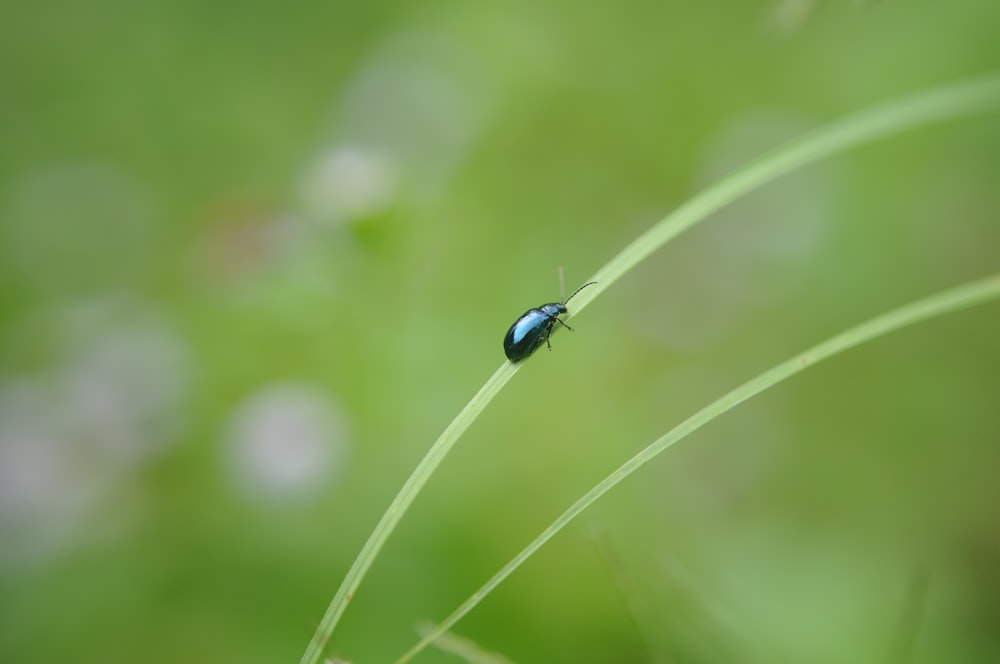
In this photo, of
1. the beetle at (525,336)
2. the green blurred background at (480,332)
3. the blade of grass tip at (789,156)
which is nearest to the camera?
the blade of grass tip at (789,156)

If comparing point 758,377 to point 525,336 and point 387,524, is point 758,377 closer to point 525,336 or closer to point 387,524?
point 387,524

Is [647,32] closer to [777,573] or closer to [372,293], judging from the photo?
[372,293]

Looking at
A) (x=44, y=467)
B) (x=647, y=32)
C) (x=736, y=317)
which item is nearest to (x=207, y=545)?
(x=44, y=467)

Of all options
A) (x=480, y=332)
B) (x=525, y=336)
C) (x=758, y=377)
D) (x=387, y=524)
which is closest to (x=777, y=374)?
(x=758, y=377)

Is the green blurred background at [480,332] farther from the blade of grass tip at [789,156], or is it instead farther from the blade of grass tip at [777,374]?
the blade of grass tip at [777,374]

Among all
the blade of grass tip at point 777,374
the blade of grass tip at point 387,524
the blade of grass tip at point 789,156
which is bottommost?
the blade of grass tip at point 387,524

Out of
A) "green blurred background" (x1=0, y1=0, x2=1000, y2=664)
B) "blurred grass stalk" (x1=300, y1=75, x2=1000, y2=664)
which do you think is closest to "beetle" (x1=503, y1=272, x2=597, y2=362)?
"blurred grass stalk" (x1=300, y1=75, x2=1000, y2=664)

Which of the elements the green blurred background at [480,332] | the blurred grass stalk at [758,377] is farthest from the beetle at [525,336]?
the green blurred background at [480,332]

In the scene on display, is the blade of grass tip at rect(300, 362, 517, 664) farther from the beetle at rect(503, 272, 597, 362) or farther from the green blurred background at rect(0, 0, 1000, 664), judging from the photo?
the green blurred background at rect(0, 0, 1000, 664)
